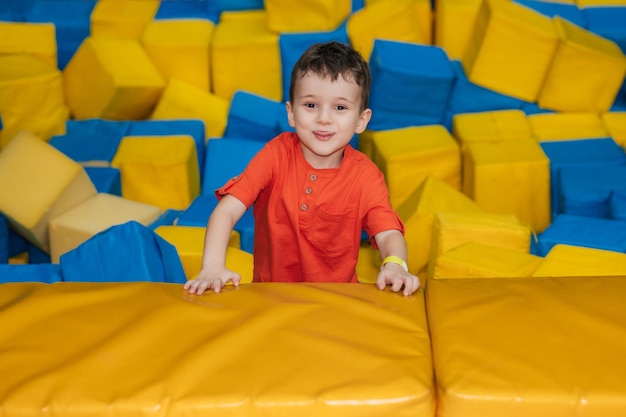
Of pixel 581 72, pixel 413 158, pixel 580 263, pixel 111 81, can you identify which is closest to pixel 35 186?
pixel 111 81

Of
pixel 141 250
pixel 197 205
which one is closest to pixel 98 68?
pixel 197 205

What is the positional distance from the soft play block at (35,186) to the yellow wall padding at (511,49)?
1.85 meters

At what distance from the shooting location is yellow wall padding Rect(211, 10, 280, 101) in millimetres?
3922

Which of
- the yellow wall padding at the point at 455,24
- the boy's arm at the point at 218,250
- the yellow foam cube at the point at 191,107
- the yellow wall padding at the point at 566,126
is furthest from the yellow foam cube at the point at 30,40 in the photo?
the boy's arm at the point at 218,250

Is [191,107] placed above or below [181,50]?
below

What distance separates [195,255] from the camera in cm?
249

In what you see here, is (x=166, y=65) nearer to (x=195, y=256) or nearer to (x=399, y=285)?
(x=195, y=256)

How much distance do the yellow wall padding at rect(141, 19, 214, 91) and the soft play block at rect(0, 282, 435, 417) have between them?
264cm

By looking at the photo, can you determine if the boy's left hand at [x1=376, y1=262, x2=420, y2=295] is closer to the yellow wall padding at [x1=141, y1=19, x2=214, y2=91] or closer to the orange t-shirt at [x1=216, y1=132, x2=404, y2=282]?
the orange t-shirt at [x1=216, y1=132, x2=404, y2=282]

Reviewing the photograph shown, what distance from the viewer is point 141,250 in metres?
1.87

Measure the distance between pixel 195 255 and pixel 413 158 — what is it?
1.23m

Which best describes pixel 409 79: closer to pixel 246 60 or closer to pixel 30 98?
pixel 246 60

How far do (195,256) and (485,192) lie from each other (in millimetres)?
1336

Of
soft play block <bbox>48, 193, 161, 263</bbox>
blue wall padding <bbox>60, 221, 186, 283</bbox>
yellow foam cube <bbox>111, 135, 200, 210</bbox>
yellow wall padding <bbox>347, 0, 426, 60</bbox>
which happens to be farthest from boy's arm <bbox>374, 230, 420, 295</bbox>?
yellow wall padding <bbox>347, 0, 426, 60</bbox>
